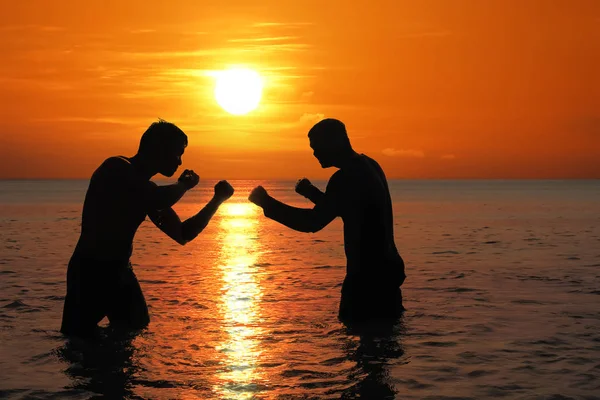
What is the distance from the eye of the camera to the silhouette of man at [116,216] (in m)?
7.65

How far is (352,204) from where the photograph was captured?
7902mm

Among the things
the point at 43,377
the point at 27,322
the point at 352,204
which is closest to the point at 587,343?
the point at 352,204

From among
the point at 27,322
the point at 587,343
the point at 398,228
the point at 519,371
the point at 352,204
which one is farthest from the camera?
the point at 398,228

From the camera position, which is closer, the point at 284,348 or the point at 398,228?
the point at 284,348

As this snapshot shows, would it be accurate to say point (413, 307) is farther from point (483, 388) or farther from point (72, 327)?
point (72, 327)

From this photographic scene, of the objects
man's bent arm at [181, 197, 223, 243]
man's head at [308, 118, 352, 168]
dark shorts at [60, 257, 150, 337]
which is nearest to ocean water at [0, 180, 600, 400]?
dark shorts at [60, 257, 150, 337]

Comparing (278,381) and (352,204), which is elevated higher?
(352,204)

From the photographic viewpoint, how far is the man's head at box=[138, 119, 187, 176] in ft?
25.8

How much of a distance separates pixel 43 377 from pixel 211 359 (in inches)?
64.9

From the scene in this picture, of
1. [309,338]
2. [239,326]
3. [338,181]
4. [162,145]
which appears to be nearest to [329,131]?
[338,181]

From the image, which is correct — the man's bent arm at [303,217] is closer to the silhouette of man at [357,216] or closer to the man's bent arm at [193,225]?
the silhouette of man at [357,216]

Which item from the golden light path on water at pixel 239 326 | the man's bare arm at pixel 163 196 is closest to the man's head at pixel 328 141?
the man's bare arm at pixel 163 196

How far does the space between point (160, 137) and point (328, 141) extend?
5.77 ft

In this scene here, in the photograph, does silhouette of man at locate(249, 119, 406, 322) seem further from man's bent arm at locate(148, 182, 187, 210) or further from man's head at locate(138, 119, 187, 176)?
man's head at locate(138, 119, 187, 176)
